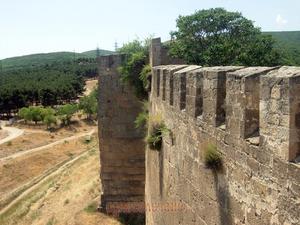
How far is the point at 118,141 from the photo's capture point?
18.4 metres

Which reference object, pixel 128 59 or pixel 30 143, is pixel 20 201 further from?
pixel 30 143

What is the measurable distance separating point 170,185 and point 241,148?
14.0 ft

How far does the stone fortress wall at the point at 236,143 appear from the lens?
13.8 ft

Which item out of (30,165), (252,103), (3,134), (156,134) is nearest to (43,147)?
(30,165)

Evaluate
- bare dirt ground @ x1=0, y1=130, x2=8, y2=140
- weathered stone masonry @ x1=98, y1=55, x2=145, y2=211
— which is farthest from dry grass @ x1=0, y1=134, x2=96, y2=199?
weathered stone masonry @ x1=98, y1=55, x2=145, y2=211

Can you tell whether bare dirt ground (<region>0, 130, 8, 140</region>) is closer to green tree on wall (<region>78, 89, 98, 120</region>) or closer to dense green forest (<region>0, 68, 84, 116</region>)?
green tree on wall (<region>78, 89, 98, 120</region>)

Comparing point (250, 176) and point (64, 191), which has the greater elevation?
point (250, 176)

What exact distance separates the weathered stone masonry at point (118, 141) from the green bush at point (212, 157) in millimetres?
11372

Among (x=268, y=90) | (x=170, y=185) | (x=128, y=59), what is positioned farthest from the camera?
(x=128, y=59)

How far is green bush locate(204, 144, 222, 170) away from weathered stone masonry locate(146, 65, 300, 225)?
116 mm

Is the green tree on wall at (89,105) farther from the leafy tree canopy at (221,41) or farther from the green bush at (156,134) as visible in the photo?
the green bush at (156,134)

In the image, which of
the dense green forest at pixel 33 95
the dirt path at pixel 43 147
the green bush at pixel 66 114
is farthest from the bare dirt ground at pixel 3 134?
the dense green forest at pixel 33 95

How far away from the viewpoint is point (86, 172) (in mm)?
24656

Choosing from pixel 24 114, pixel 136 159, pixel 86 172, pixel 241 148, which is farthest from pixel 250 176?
pixel 24 114
